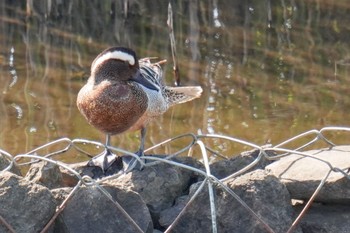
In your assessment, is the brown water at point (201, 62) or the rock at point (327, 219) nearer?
the rock at point (327, 219)

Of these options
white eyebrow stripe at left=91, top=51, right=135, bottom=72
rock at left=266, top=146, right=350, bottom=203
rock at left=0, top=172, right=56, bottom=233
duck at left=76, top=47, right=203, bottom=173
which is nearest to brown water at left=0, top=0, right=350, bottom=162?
duck at left=76, top=47, right=203, bottom=173

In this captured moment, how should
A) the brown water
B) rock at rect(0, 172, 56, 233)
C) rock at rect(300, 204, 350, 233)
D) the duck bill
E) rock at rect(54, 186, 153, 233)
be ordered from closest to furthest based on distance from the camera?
1. rock at rect(0, 172, 56, 233)
2. rock at rect(54, 186, 153, 233)
3. rock at rect(300, 204, 350, 233)
4. the duck bill
5. the brown water

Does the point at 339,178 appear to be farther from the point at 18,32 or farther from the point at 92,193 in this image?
the point at 18,32

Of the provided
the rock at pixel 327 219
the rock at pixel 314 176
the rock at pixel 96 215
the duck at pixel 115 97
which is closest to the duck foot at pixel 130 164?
the duck at pixel 115 97

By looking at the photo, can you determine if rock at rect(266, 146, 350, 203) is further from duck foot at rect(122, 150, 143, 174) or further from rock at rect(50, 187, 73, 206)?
rock at rect(50, 187, 73, 206)

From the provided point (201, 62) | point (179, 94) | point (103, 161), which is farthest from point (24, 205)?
point (201, 62)

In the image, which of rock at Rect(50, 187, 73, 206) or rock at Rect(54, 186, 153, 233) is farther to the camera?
rock at Rect(50, 187, 73, 206)

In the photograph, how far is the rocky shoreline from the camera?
153 inches

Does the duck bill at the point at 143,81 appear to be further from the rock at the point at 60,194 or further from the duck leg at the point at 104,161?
the rock at the point at 60,194

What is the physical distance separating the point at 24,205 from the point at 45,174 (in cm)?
54

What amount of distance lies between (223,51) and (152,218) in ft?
20.0

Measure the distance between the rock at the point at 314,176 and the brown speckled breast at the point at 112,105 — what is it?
791 millimetres

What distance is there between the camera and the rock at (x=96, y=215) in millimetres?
4008

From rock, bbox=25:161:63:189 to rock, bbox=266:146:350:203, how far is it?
953 mm
